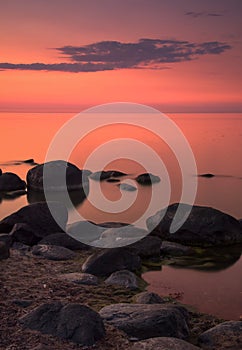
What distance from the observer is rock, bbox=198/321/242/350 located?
944 centimetres

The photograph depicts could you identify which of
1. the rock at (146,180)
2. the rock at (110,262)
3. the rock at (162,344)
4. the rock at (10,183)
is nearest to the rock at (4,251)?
the rock at (110,262)

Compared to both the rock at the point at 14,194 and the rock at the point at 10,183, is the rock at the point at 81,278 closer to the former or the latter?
the rock at the point at 14,194

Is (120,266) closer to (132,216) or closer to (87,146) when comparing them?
(132,216)

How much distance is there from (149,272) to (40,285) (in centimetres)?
390

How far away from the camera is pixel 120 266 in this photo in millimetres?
14484

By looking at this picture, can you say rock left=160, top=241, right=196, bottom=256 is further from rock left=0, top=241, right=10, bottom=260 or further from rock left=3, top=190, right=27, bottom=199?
rock left=3, top=190, right=27, bottom=199

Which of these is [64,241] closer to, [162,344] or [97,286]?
[97,286]

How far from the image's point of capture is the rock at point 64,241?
16844 millimetres

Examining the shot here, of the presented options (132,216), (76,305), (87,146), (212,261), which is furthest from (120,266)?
(87,146)

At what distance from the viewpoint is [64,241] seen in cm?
1697

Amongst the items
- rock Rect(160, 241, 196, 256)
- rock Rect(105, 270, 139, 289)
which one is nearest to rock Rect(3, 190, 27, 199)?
rock Rect(160, 241, 196, 256)

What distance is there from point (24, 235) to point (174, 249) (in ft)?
18.4

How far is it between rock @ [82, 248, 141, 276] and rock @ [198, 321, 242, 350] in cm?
470

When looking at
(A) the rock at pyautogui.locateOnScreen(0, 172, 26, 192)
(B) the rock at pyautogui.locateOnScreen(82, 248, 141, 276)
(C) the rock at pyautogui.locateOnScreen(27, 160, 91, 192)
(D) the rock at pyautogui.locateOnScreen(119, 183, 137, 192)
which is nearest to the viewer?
(B) the rock at pyautogui.locateOnScreen(82, 248, 141, 276)
